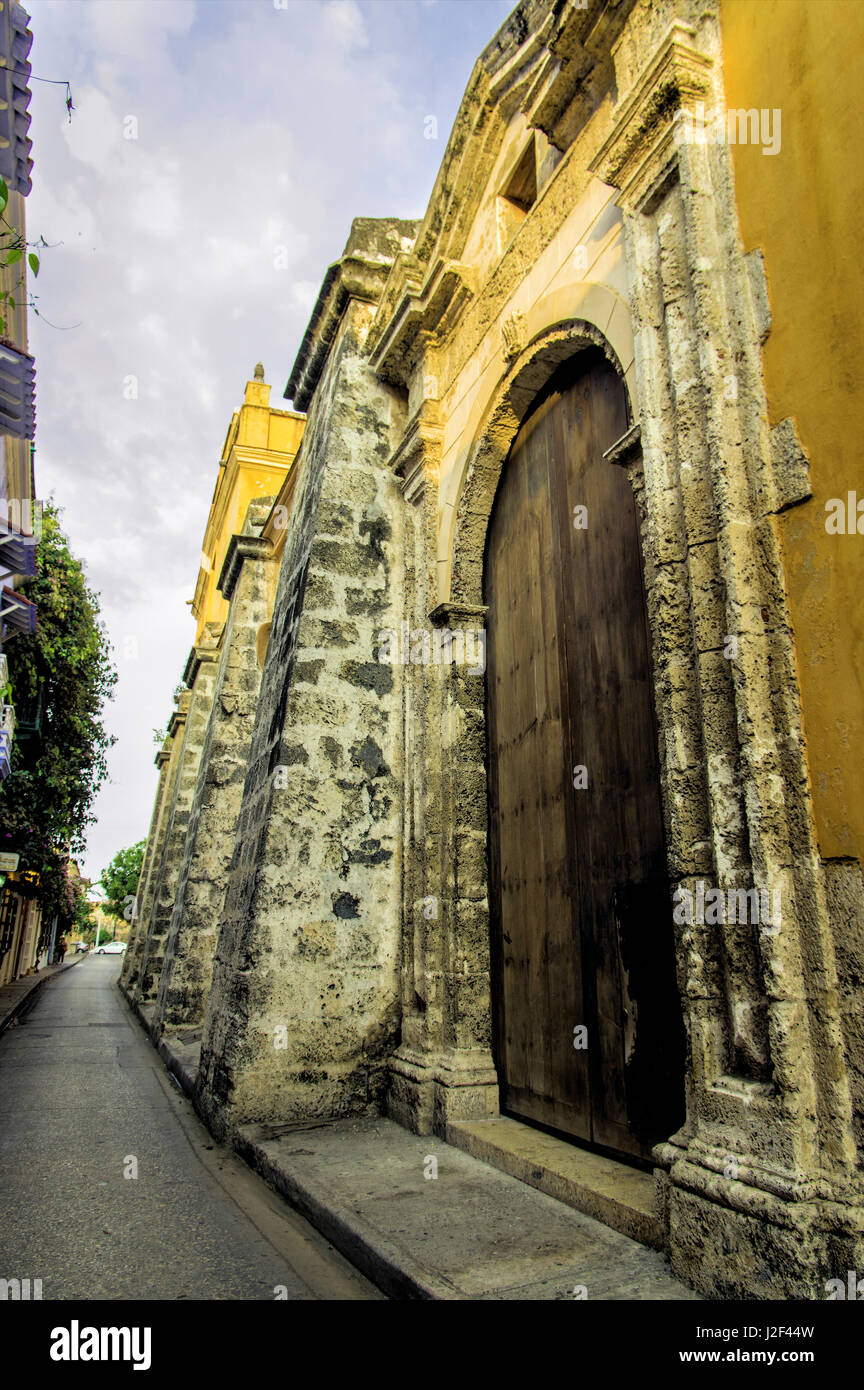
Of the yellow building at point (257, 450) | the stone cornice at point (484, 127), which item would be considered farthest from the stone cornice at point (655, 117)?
the yellow building at point (257, 450)

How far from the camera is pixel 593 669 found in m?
3.25

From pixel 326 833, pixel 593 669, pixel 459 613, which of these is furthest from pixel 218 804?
pixel 593 669

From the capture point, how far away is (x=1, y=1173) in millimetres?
3477

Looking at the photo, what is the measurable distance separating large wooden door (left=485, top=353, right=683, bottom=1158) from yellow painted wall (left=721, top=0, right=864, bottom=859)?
0.87 metres

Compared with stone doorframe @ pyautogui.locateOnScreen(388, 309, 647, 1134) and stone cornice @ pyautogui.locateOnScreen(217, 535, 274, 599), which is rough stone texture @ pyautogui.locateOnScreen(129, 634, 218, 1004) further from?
stone doorframe @ pyautogui.locateOnScreen(388, 309, 647, 1134)

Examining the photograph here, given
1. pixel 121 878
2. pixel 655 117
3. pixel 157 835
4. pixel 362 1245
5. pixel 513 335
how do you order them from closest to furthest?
pixel 362 1245
pixel 655 117
pixel 513 335
pixel 157 835
pixel 121 878

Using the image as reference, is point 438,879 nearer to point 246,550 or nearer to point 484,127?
point 484,127

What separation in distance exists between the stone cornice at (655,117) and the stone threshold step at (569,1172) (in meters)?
3.09

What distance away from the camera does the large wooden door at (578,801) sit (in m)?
2.75

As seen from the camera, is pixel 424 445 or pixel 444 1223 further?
pixel 424 445

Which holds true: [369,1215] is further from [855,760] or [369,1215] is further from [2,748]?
[2,748]

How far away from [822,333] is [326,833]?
3264mm

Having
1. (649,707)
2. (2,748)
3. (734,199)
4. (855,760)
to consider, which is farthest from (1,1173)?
(2,748)

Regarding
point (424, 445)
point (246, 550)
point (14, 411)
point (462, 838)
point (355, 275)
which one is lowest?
point (462, 838)
